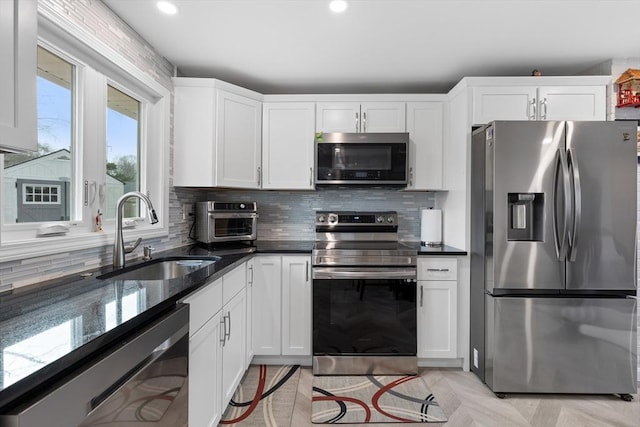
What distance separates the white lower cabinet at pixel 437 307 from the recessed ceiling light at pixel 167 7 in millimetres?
2315

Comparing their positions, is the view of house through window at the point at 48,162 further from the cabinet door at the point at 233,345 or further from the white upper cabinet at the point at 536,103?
the white upper cabinet at the point at 536,103

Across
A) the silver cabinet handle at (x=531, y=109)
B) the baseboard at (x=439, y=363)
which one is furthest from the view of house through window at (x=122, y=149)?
the silver cabinet handle at (x=531, y=109)

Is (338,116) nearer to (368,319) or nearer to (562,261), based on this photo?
(368,319)

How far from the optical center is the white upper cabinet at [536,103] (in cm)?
260

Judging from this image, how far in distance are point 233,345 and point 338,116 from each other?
2010 millimetres

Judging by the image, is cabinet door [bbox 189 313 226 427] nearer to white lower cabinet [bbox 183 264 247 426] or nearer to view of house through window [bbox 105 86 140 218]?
white lower cabinet [bbox 183 264 247 426]

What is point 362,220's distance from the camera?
3.08m

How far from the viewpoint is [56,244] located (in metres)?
1.52

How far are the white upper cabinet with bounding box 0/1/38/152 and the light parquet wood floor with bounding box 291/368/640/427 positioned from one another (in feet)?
6.25

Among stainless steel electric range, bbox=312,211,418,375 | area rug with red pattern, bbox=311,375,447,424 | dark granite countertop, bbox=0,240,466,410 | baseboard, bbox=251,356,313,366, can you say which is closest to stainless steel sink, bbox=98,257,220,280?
dark granite countertop, bbox=0,240,466,410

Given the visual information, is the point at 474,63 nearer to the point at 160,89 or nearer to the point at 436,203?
the point at 436,203

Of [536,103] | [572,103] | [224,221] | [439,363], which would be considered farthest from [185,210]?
[572,103]

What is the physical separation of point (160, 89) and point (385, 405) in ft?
8.78

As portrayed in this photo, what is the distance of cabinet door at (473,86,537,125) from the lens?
2.61 meters
